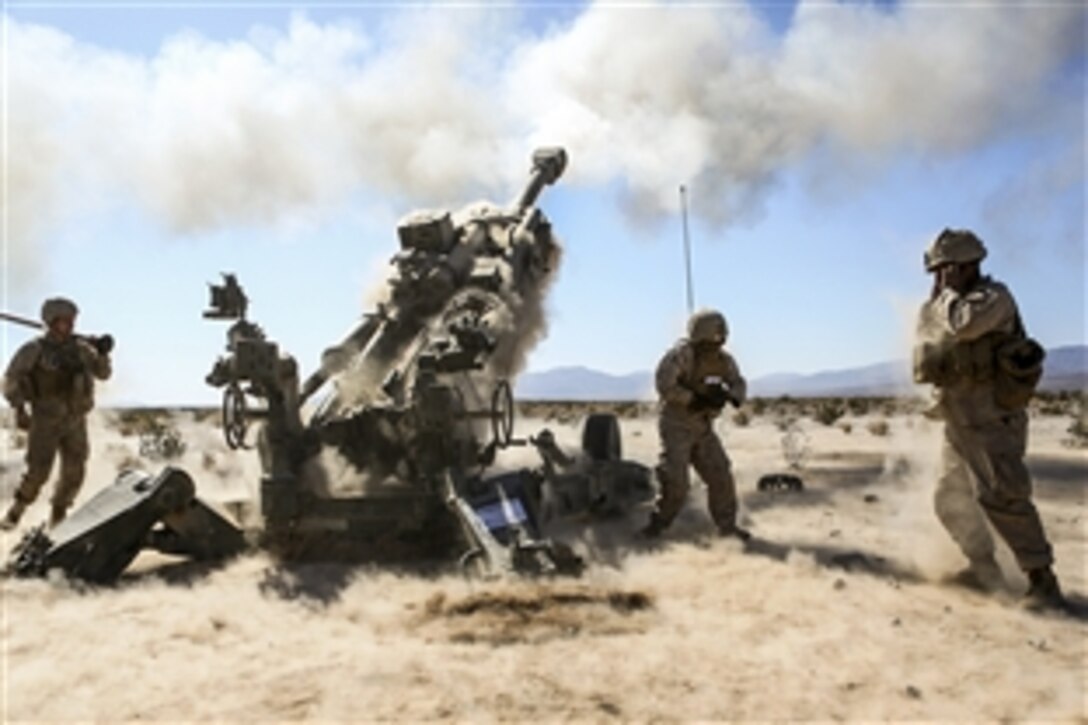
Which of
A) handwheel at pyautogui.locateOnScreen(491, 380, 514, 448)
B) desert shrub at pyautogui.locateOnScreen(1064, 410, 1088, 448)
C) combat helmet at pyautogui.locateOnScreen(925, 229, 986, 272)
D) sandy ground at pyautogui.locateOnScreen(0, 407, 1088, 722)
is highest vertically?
combat helmet at pyautogui.locateOnScreen(925, 229, 986, 272)

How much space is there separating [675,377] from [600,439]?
2.48 meters

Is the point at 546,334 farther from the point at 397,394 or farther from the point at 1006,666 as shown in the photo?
the point at 1006,666

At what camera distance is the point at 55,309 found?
8.51m

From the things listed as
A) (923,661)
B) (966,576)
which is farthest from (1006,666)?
(966,576)

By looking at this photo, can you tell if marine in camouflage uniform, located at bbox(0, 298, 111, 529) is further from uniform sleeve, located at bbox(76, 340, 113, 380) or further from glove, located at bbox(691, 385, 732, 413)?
glove, located at bbox(691, 385, 732, 413)

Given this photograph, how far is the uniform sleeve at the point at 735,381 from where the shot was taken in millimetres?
8094

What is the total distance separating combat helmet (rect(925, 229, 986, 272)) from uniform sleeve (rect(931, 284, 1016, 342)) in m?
0.20

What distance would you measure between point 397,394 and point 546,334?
9.34 ft

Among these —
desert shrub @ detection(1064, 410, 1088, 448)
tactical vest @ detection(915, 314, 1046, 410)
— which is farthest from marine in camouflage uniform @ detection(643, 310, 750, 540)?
desert shrub @ detection(1064, 410, 1088, 448)

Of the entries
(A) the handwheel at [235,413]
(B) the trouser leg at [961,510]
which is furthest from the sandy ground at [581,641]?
(A) the handwheel at [235,413]

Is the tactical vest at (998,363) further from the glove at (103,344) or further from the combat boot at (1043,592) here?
the glove at (103,344)

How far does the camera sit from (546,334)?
10.8 meters

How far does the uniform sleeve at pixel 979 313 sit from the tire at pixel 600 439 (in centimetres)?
477

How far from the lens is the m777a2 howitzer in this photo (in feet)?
23.6
